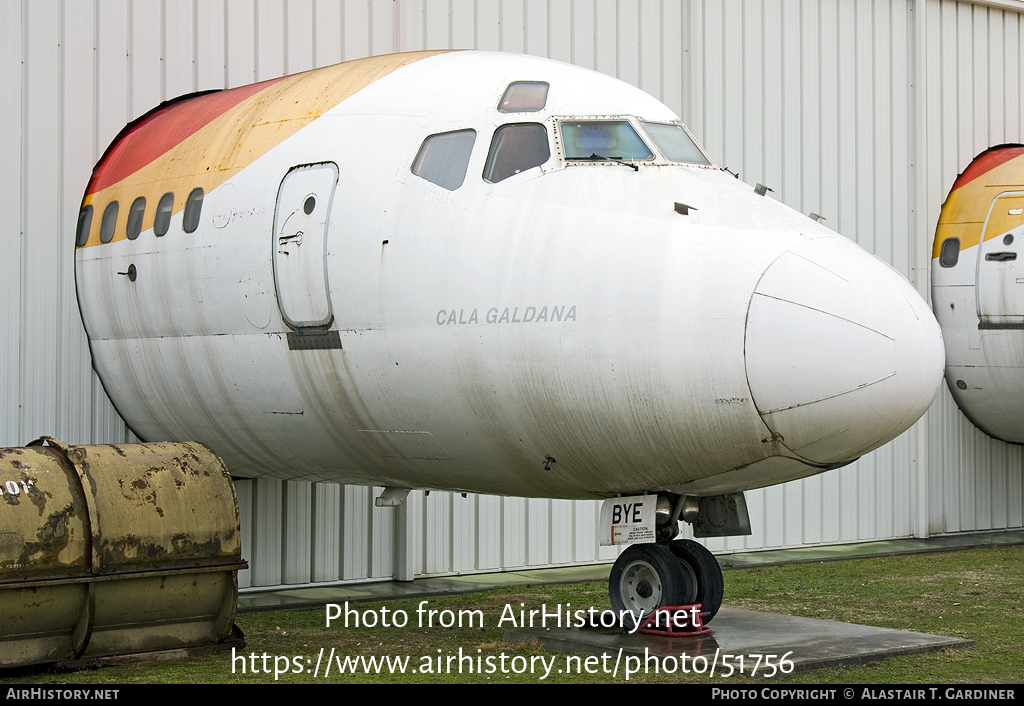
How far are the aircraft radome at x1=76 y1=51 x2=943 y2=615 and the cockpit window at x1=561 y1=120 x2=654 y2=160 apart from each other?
0.8 inches

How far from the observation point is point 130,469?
9938 mm

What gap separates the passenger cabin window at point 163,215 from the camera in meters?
11.7

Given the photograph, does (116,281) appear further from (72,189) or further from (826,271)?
(826,271)

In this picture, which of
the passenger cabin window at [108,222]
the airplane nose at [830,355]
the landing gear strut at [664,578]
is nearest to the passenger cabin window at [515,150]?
the airplane nose at [830,355]

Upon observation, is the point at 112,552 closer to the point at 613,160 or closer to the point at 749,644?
the point at 613,160

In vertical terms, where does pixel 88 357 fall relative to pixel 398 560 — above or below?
above

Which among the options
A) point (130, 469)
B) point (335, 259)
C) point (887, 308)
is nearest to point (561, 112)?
point (335, 259)

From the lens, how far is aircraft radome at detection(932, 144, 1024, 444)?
19.1 meters

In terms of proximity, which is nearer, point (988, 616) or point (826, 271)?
point (826, 271)

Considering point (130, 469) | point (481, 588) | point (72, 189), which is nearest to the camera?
point (130, 469)

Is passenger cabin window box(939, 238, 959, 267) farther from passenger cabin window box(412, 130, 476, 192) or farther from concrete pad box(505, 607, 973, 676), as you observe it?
passenger cabin window box(412, 130, 476, 192)

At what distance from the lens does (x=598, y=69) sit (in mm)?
17766
